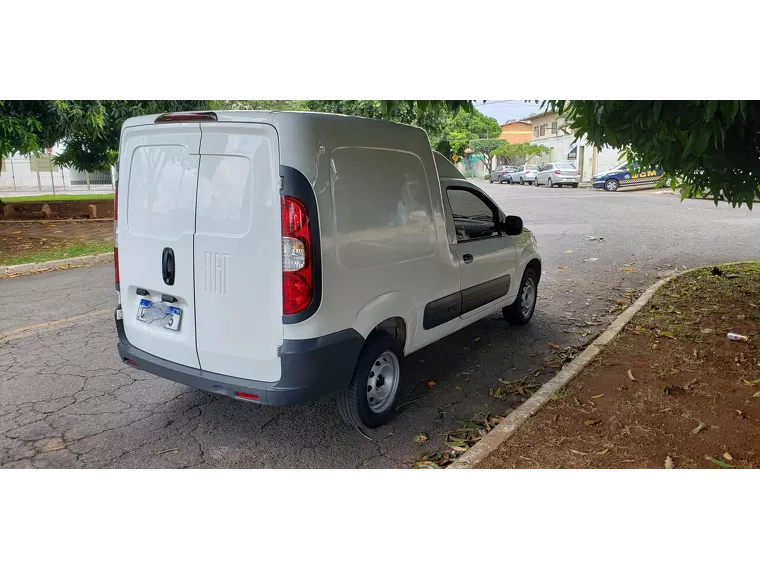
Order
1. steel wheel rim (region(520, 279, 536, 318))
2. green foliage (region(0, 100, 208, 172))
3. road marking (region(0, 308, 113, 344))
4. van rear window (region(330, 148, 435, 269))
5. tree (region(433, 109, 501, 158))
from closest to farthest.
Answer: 1. van rear window (region(330, 148, 435, 269))
2. road marking (region(0, 308, 113, 344))
3. steel wheel rim (region(520, 279, 536, 318))
4. green foliage (region(0, 100, 208, 172))
5. tree (region(433, 109, 501, 158))

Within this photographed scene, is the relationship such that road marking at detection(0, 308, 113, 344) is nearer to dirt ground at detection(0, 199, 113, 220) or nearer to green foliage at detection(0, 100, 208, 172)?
green foliage at detection(0, 100, 208, 172)

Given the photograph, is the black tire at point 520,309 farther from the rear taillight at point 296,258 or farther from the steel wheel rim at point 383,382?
the rear taillight at point 296,258

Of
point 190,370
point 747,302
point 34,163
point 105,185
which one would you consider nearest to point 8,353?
point 190,370

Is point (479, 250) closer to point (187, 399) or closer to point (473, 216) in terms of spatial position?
point (473, 216)

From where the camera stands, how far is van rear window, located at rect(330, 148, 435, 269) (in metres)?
3.48

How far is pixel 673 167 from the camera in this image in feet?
19.8

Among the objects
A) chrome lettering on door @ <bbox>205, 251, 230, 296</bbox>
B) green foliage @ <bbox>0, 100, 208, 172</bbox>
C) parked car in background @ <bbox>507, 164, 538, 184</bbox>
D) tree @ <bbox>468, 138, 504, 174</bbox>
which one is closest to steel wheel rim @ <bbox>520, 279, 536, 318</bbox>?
chrome lettering on door @ <bbox>205, 251, 230, 296</bbox>

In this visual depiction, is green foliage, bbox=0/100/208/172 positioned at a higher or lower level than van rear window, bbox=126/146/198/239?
higher

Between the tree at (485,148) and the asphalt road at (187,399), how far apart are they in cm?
3571

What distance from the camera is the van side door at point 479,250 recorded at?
4.93 metres

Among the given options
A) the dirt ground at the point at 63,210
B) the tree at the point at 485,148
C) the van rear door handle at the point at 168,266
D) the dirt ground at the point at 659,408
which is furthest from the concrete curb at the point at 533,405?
the tree at the point at 485,148

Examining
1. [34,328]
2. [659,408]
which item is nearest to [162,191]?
[34,328]

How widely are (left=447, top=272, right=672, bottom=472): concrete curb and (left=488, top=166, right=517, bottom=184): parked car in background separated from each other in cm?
3343

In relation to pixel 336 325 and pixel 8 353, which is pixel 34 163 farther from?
pixel 336 325
